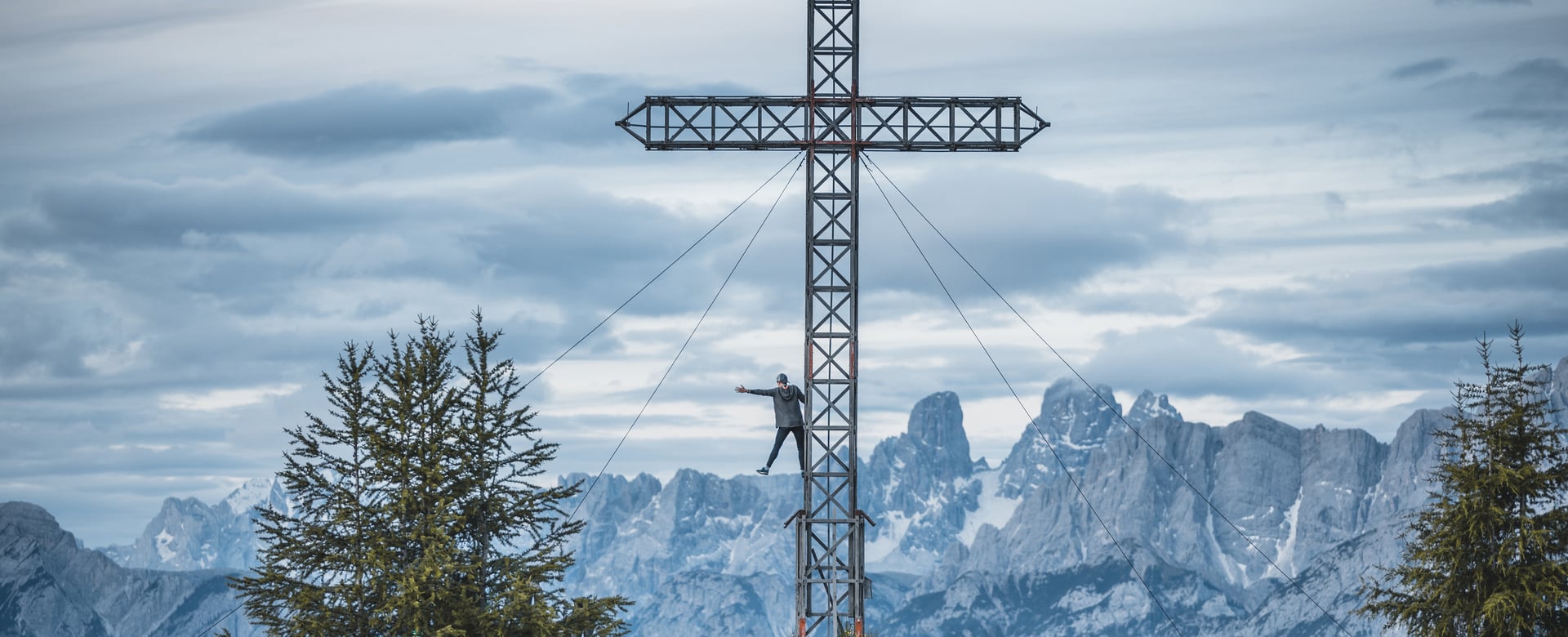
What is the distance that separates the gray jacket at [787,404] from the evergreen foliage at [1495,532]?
42.1 ft

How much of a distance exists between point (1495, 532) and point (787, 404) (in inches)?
596

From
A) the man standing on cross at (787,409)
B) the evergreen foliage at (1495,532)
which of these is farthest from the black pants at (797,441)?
the evergreen foliage at (1495,532)

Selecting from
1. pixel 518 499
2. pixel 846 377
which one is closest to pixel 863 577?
pixel 846 377

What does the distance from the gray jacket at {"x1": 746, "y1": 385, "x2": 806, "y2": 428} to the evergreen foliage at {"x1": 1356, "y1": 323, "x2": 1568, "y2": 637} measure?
12.8 m

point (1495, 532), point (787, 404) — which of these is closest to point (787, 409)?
point (787, 404)

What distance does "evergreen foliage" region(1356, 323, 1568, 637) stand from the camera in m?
38.5

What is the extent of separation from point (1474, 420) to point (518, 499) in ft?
66.0

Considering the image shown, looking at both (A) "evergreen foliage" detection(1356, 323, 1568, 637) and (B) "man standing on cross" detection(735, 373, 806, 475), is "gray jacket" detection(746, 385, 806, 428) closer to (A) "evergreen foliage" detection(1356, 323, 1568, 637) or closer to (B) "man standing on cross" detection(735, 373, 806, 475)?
(B) "man standing on cross" detection(735, 373, 806, 475)

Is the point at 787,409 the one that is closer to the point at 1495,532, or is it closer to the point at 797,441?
the point at 797,441

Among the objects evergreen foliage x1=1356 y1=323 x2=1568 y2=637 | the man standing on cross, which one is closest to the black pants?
the man standing on cross

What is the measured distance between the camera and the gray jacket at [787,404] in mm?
41406

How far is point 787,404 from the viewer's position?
4144cm

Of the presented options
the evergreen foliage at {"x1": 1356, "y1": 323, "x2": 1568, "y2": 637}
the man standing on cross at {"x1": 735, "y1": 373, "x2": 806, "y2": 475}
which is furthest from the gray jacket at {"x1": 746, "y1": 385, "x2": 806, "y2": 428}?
the evergreen foliage at {"x1": 1356, "y1": 323, "x2": 1568, "y2": 637}

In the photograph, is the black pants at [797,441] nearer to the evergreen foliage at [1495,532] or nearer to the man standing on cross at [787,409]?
the man standing on cross at [787,409]
